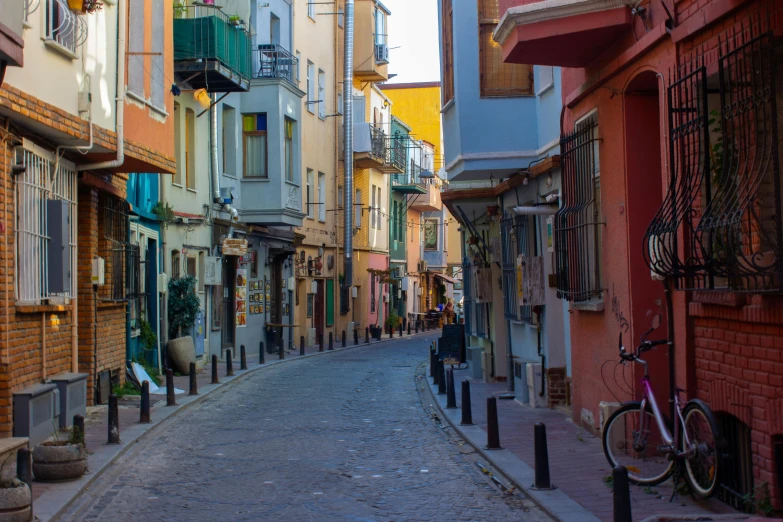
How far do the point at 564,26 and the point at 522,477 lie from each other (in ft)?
15.4

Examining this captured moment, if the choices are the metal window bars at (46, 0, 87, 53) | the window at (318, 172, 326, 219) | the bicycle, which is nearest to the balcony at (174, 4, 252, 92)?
the metal window bars at (46, 0, 87, 53)

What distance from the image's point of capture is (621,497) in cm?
662

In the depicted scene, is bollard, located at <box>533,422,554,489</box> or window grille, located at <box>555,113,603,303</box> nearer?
bollard, located at <box>533,422,554,489</box>

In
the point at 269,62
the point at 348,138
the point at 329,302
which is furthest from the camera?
the point at 329,302

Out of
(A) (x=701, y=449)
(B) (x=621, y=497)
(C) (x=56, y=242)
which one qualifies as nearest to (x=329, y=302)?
(C) (x=56, y=242)

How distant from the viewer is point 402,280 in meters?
51.2

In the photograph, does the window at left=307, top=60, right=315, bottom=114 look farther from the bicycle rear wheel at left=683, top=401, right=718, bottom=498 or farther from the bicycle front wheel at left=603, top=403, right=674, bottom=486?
the bicycle rear wheel at left=683, top=401, right=718, bottom=498

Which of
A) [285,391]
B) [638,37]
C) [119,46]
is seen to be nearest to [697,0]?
[638,37]

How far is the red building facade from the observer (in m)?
7.20

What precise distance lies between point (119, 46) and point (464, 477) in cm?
808

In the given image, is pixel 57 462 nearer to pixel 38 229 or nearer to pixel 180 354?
pixel 38 229

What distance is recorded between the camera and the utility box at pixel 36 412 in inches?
436

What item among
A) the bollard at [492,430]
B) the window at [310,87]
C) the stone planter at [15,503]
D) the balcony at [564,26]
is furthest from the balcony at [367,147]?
the stone planter at [15,503]

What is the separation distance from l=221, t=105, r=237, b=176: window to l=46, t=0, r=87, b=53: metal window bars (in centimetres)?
1576
